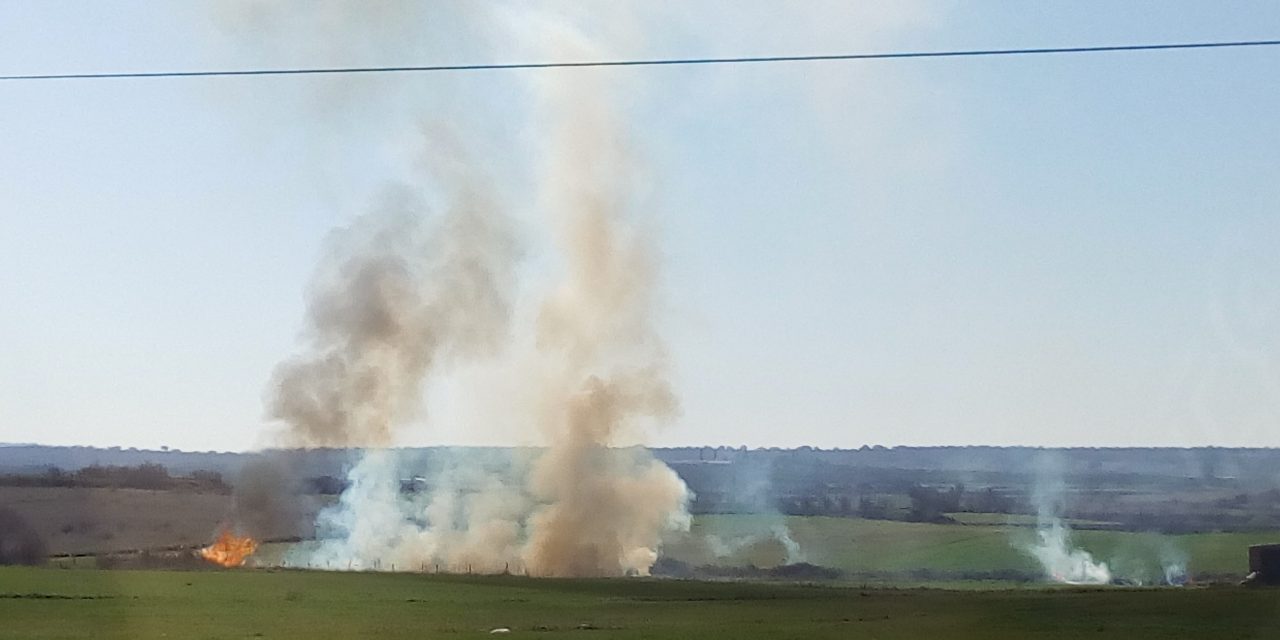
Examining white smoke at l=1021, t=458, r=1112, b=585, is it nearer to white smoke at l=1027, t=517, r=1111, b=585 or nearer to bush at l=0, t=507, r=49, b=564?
white smoke at l=1027, t=517, r=1111, b=585

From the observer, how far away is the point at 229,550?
7900 centimetres

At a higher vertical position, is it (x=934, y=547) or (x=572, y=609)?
(x=934, y=547)

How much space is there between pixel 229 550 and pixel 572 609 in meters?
34.0

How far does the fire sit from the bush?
7.91m

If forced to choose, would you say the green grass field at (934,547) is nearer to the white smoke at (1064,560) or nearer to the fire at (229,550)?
the white smoke at (1064,560)

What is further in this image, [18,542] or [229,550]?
[229,550]

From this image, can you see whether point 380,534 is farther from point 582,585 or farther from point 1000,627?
point 1000,627

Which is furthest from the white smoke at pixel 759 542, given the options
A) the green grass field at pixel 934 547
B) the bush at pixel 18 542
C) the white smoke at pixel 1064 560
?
the bush at pixel 18 542

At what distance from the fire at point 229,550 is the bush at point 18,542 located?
791 centimetres

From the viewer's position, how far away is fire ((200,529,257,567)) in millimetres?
77500

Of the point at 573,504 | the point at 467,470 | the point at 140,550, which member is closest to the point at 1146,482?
the point at 573,504

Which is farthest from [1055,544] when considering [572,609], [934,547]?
[572,609]

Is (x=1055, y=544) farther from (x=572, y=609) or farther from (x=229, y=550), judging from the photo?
(x=572, y=609)

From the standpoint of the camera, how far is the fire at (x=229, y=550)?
77500mm
